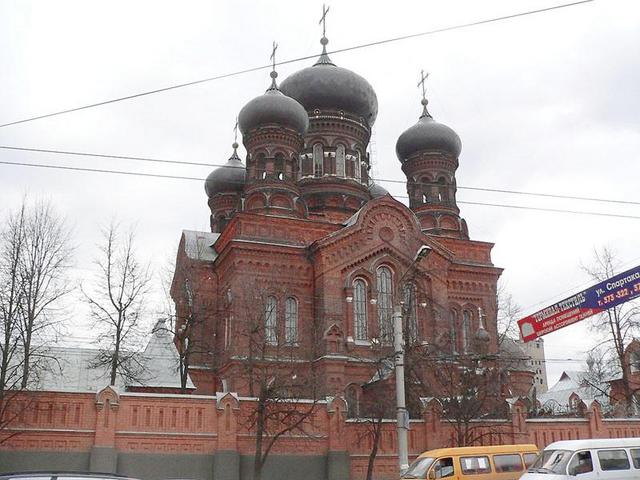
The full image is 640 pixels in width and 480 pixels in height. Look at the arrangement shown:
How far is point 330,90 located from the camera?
40156mm

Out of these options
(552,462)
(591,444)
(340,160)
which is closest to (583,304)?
(591,444)

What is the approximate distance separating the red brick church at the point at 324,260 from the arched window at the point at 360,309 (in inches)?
2.0

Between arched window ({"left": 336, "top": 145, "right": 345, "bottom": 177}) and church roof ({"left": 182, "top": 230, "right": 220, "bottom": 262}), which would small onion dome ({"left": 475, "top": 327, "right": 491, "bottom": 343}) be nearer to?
arched window ({"left": 336, "top": 145, "right": 345, "bottom": 177})

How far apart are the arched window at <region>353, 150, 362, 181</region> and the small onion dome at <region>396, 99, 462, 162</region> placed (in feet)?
9.32

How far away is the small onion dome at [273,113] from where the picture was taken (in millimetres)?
36094

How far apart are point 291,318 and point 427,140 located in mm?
14993

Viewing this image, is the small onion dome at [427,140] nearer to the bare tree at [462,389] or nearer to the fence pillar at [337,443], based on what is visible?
the bare tree at [462,389]

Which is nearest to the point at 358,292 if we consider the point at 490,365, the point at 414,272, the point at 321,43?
the point at 490,365

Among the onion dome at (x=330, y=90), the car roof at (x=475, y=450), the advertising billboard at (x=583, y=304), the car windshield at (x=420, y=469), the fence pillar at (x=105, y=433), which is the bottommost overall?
the car windshield at (x=420, y=469)

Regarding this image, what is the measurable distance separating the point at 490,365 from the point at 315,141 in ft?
54.7

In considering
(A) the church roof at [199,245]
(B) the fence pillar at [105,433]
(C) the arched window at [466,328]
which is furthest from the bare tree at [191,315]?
(C) the arched window at [466,328]

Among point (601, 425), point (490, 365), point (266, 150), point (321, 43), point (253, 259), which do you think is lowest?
point (601, 425)

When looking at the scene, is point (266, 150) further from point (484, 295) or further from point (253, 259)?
point (484, 295)

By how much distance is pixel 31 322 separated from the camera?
22828mm
